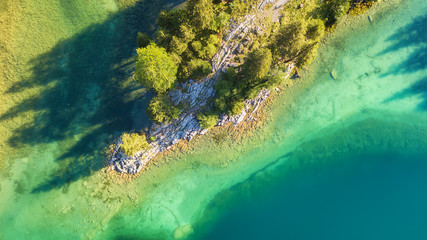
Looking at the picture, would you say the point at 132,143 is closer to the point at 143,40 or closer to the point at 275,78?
the point at 143,40

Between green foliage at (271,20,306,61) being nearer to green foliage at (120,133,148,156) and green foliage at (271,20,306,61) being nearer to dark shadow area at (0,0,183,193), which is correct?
dark shadow area at (0,0,183,193)

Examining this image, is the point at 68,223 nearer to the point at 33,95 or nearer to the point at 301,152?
the point at 33,95

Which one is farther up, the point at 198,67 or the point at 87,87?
the point at 87,87

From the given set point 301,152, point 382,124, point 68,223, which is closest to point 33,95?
point 68,223

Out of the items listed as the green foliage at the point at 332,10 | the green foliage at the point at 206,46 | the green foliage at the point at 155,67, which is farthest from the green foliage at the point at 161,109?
the green foliage at the point at 332,10

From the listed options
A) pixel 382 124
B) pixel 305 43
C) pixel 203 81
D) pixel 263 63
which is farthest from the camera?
pixel 382 124

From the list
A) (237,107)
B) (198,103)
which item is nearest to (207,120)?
(198,103)

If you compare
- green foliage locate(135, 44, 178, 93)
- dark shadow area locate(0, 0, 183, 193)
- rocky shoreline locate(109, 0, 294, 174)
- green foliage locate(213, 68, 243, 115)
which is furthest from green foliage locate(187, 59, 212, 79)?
dark shadow area locate(0, 0, 183, 193)
